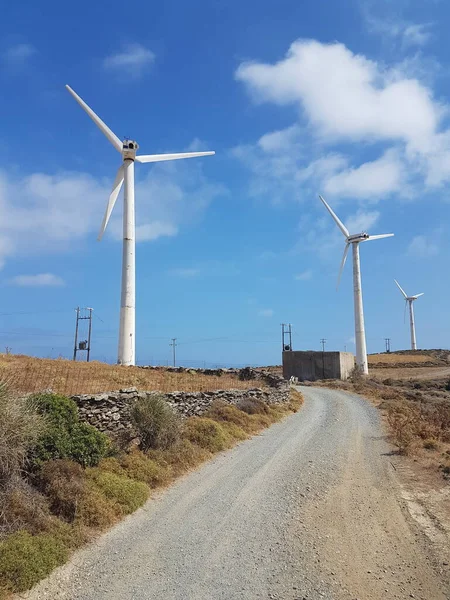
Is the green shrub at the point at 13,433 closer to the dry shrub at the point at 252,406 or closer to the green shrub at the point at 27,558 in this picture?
the green shrub at the point at 27,558

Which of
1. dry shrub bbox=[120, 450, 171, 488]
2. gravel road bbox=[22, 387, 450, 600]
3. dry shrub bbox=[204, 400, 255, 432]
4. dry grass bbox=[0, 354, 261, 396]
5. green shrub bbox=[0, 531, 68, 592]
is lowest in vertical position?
gravel road bbox=[22, 387, 450, 600]

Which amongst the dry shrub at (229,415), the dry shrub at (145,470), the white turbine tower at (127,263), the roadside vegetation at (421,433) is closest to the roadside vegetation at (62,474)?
the dry shrub at (145,470)

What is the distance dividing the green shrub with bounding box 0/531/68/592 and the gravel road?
7.9 inches

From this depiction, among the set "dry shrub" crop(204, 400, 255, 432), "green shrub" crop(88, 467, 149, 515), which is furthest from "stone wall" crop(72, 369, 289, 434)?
"green shrub" crop(88, 467, 149, 515)

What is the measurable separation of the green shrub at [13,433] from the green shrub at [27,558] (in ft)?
4.82

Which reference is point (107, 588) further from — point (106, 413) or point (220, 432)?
point (220, 432)

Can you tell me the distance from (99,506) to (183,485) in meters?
3.68

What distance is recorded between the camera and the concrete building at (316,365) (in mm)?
61219

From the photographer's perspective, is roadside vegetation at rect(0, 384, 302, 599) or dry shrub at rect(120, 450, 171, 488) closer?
roadside vegetation at rect(0, 384, 302, 599)

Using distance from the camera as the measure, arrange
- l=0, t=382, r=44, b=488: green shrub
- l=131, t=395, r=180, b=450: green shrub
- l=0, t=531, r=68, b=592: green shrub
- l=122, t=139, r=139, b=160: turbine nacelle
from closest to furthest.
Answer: l=0, t=531, r=68, b=592: green shrub < l=0, t=382, r=44, b=488: green shrub < l=131, t=395, r=180, b=450: green shrub < l=122, t=139, r=139, b=160: turbine nacelle

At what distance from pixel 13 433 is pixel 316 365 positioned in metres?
55.5

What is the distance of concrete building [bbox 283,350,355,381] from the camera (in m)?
61.2

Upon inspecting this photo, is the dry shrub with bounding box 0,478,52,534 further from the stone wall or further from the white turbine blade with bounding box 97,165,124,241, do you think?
the white turbine blade with bounding box 97,165,124,241

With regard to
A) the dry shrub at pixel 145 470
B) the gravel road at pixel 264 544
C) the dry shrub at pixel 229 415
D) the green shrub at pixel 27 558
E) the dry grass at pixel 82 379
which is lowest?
the gravel road at pixel 264 544
